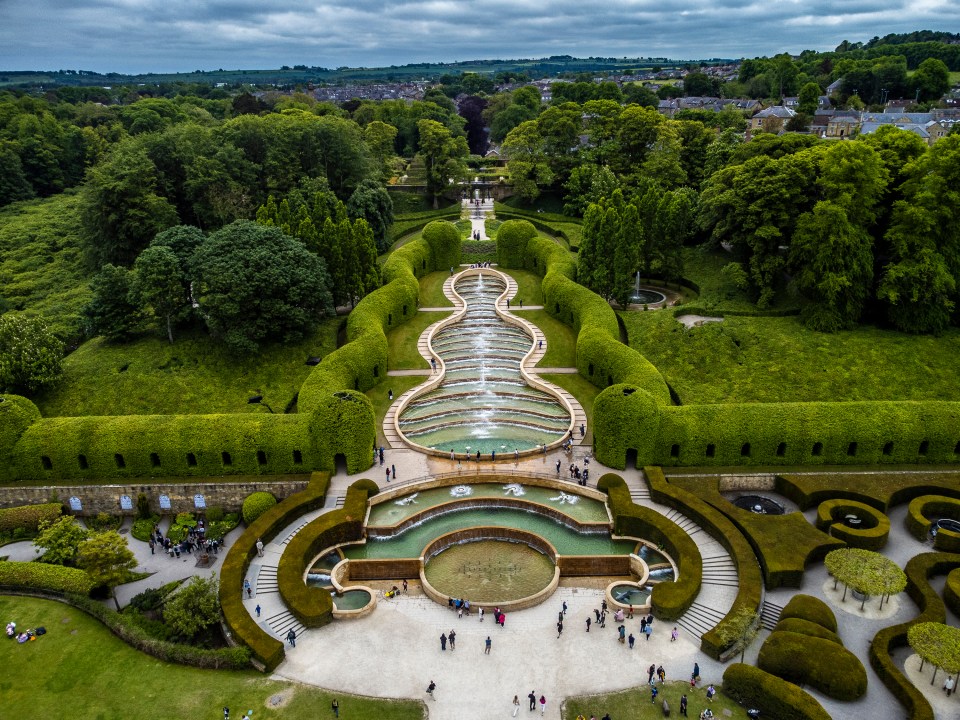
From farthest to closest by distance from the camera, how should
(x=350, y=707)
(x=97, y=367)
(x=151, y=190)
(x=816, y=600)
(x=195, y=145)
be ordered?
(x=195, y=145) → (x=151, y=190) → (x=97, y=367) → (x=816, y=600) → (x=350, y=707)

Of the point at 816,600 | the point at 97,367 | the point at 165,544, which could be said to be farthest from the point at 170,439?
the point at 816,600

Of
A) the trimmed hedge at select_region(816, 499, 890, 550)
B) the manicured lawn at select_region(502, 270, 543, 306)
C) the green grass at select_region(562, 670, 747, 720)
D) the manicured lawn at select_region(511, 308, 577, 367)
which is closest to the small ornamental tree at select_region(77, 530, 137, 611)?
the green grass at select_region(562, 670, 747, 720)

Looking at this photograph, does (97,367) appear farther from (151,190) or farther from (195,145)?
(195,145)

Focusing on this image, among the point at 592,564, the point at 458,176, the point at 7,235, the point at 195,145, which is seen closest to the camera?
the point at 592,564

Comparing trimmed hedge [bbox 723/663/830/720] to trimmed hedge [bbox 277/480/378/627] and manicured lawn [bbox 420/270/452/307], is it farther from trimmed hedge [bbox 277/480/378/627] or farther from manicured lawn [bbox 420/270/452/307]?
manicured lawn [bbox 420/270/452/307]

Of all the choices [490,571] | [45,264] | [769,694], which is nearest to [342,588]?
[490,571]

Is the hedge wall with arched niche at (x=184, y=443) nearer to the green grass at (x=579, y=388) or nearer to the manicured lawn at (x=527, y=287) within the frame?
the green grass at (x=579, y=388)

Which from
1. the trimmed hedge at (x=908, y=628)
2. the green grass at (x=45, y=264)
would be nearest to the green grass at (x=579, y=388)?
the trimmed hedge at (x=908, y=628)
